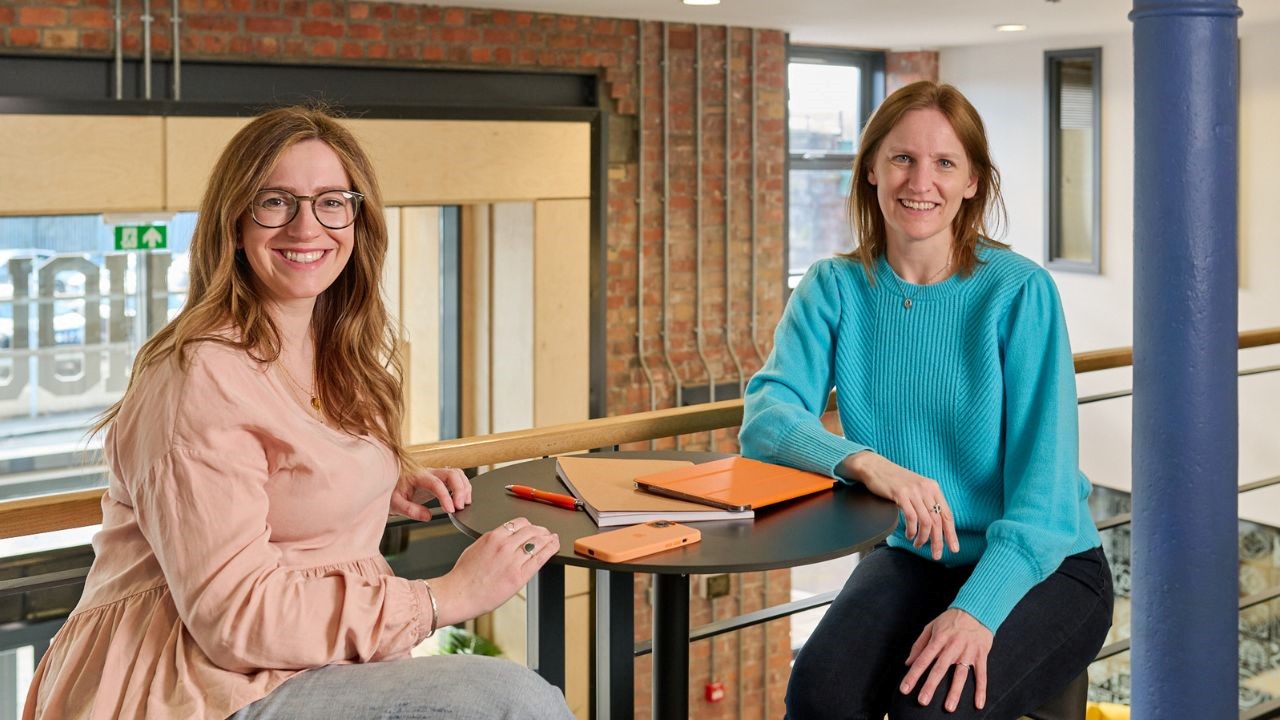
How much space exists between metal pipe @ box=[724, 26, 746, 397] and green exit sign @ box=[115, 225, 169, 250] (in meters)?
2.83

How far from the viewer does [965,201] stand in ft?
6.60

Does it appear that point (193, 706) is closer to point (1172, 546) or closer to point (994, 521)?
point (994, 521)

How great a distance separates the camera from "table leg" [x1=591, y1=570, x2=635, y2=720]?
1.98 m

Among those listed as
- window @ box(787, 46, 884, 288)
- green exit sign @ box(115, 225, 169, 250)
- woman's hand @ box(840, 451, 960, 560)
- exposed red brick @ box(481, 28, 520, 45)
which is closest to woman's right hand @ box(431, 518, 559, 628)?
woman's hand @ box(840, 451, 960, 560)

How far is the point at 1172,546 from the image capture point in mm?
1882

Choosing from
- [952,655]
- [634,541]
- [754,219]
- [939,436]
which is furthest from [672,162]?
[634,541]

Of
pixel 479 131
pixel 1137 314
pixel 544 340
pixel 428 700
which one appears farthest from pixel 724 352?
pixel 428 700

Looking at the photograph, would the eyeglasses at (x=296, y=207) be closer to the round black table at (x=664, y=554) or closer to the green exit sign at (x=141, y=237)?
the round black table at (x=664, y=554)

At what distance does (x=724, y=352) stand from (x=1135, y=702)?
202 inches

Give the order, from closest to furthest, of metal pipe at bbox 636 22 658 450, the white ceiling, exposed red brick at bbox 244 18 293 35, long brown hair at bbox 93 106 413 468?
long brown hair at bbox 93 106 413 468 < exposed red brick at bbox 244 18 293 35 < the white ceiling < metal pipe at bbox 636 22 658 450

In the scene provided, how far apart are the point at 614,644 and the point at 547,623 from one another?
105 millimetres

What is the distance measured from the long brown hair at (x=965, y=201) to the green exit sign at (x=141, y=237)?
3923 mm

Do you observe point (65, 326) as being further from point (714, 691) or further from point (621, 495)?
point (621, 495)

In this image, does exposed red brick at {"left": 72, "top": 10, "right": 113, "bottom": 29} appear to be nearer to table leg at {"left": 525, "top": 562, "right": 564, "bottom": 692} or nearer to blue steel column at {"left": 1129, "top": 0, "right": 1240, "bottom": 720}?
table leg at {"left": 525, "top": 562, "right": 564, "bottom": 692}
